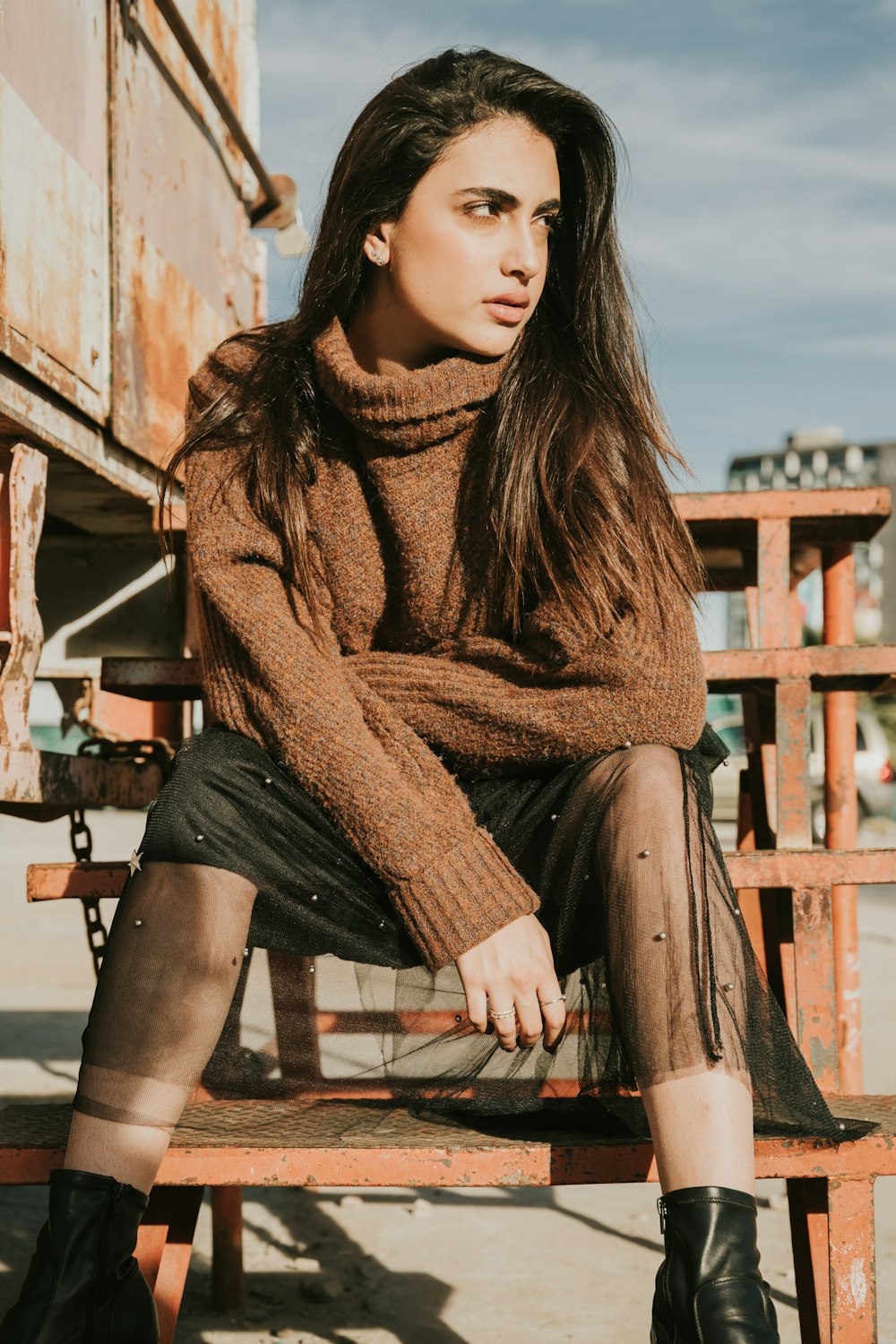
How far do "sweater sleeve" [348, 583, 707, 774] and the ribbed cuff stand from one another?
0.20 meters

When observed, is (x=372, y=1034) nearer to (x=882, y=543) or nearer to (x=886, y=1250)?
(x=886, y=1250)

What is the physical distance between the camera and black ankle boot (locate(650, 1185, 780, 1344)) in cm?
131

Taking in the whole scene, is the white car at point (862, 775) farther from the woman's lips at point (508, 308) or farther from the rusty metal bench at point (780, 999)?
the woman's lips at point (508, 308)

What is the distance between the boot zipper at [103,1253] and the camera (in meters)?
1.39

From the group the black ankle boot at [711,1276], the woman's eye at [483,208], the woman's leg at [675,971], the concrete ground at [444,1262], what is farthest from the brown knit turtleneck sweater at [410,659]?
the concrete ground at [444,1262]

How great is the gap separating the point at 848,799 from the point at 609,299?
1073mm

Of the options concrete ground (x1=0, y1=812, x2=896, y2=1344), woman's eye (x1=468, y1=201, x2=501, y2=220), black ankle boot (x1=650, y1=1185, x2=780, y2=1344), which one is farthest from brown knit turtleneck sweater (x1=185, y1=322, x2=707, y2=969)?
concrete ground (x1=0, y1=812, x2=896, y2=1344)

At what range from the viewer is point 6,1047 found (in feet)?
13.6

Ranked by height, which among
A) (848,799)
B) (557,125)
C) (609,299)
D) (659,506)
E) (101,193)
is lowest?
(848,799)

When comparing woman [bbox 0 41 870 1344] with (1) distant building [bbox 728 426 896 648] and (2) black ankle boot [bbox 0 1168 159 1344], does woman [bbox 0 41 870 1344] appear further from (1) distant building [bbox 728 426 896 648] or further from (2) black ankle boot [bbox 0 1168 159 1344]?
(1) distant building [bbox 728 426 896 648]

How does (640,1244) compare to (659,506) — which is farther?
(640,1244)

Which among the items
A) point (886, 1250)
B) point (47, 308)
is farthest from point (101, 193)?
point (886, 1250)

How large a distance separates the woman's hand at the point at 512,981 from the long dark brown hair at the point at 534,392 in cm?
43

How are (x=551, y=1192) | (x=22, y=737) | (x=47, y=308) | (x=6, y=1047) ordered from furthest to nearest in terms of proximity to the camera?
(x=6, y=1047) → (x=551, y=1192) → (x=47, y=308) → (x=22, y=737)
